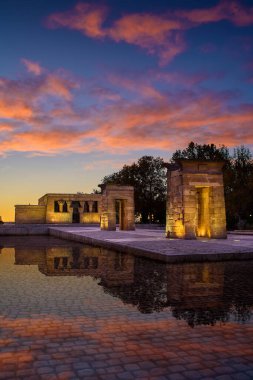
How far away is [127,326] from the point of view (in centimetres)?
496

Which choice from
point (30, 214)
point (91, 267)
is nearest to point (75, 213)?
point (30, 214)

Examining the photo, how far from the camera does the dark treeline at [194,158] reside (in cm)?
3791

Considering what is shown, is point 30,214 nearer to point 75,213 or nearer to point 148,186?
point 75,213

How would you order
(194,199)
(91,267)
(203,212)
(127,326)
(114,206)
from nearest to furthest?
(127,326), (91,267), (194,199), (203,212), (114,206)

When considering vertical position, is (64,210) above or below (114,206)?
above

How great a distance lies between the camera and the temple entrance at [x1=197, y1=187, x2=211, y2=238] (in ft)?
67.7

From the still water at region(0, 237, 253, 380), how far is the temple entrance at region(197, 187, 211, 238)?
1149 cm

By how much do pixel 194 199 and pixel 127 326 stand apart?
14453mm

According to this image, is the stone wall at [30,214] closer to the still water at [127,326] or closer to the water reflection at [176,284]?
the water reflection at [176,284]

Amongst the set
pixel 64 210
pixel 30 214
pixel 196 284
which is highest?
pixel 64 210

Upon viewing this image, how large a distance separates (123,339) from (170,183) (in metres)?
16.6

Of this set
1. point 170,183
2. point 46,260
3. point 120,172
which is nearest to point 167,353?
point 46,260

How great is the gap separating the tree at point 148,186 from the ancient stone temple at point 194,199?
32.6 m

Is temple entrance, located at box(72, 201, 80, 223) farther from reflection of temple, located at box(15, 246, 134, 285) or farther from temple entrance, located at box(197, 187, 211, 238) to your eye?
reflection of temple, located at box(15, 246, 134, 285)
